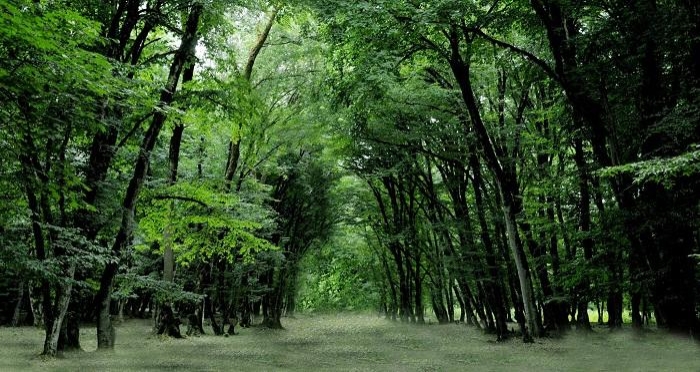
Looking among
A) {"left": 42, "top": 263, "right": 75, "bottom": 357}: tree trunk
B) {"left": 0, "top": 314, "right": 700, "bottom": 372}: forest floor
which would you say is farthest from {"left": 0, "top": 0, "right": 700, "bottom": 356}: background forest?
{"left": 0, "top": 314, "right": 700, "bottom": 372}: forest floor

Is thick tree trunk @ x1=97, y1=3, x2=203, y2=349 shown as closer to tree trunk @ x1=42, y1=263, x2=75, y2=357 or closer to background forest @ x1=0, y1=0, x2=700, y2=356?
background forest @ x1=0, y1=0, x2=700, y2=356

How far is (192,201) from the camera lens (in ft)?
50.4

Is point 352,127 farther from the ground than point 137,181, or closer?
farther from the ground

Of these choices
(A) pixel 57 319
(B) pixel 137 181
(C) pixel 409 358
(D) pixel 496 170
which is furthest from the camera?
(D) pixel 496 170

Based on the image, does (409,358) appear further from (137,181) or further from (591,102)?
(137,181)

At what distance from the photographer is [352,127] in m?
19.6

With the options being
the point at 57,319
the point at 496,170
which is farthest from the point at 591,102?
the point at 57,319

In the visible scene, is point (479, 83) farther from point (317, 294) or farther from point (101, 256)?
point (317, 294)

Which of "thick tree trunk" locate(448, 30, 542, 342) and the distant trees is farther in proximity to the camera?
"thick tree trunk" locate(448, 30, 542, 342)

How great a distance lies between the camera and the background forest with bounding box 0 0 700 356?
28.7ft

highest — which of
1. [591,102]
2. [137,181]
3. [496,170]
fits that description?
[591,102]

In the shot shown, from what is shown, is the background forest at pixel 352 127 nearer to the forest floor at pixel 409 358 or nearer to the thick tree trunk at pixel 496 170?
the thick tree trunk at pixel 496 170

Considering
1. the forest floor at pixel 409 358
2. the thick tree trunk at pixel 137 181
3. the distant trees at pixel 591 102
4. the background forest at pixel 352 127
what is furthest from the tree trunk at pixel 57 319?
the distant trees at pixel 591 102

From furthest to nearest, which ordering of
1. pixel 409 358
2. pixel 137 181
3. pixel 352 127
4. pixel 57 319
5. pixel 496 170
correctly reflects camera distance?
pixel 352 127 → pixel 496 170 → pixel 409 358 → pixel 137 181 → pixel 57 319
